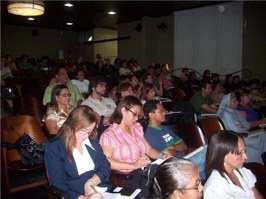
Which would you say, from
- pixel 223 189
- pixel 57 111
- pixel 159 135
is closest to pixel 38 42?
pixel 57 111

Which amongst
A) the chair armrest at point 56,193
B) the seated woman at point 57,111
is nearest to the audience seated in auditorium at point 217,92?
the seated woman at point 57,111

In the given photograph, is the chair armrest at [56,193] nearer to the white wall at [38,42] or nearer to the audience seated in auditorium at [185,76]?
the audience seated in auditorium at [185,76]

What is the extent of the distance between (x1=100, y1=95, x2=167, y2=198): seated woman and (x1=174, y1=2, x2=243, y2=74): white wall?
25.3 feet

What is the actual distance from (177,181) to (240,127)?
2831 millimetres

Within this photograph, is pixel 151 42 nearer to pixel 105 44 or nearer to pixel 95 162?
pixel 105 44

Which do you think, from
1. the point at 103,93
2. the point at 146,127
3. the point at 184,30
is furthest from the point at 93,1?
the point at 146,127

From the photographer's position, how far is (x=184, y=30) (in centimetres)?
1095

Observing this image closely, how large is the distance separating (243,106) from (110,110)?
204 cm

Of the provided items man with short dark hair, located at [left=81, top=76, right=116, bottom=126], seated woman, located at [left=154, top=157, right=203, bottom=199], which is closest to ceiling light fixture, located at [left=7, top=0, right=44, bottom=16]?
man with short dark hair, located at [left=81, top=76, right=116, bottom=126]

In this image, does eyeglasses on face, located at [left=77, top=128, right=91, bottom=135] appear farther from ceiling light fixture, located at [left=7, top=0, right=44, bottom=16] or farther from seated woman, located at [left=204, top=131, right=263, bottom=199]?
ceiling light fixture, located at [left=7, top=0, right=44, bottom=16]

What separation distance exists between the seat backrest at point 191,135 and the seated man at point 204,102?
2376mm

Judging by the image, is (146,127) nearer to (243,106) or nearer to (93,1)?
(243,106)

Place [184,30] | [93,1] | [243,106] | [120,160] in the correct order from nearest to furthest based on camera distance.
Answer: [120,160]
[243,106]
[93,1]
[184,30]

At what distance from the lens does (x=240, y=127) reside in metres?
3.97
